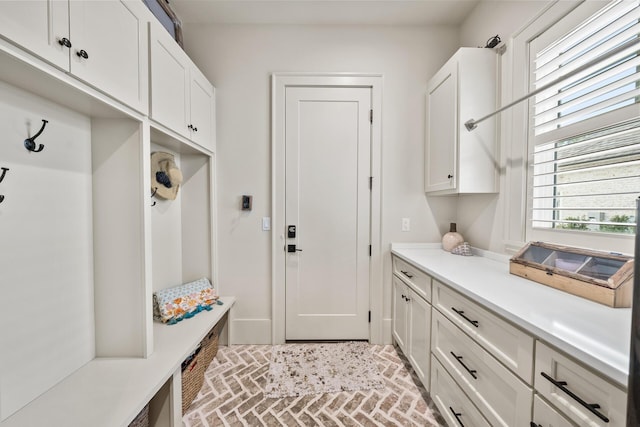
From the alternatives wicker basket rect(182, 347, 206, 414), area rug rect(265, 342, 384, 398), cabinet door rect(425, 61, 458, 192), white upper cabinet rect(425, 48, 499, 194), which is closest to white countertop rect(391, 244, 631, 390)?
white upper cabinet rect(425, 48, 499, 194)

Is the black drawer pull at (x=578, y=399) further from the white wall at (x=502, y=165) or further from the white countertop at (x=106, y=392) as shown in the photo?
the white countertop at (x=106, y=392)

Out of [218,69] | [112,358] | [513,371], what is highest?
[218,69]

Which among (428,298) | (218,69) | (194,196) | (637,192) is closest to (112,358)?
(194,196)

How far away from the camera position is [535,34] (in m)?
1.47

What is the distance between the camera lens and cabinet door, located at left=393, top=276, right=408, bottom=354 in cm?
195

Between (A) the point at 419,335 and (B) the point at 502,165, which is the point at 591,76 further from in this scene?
(A) the point at 419,335

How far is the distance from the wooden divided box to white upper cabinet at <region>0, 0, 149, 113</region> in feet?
7.28

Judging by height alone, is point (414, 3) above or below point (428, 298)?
above

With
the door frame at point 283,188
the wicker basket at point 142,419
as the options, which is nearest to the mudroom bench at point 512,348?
the door frame at point 283,188

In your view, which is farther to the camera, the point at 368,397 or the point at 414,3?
the point at 414,3

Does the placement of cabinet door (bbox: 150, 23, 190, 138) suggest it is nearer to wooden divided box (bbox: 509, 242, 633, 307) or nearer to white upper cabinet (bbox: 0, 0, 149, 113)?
white upper cabinet (bbox: 0, 0, 149, 113)

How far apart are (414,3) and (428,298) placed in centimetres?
232

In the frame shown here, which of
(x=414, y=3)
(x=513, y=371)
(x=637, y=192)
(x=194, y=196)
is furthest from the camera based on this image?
(x=194, y=196)

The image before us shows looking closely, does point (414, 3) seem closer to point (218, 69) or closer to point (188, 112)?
point (218, 69)
